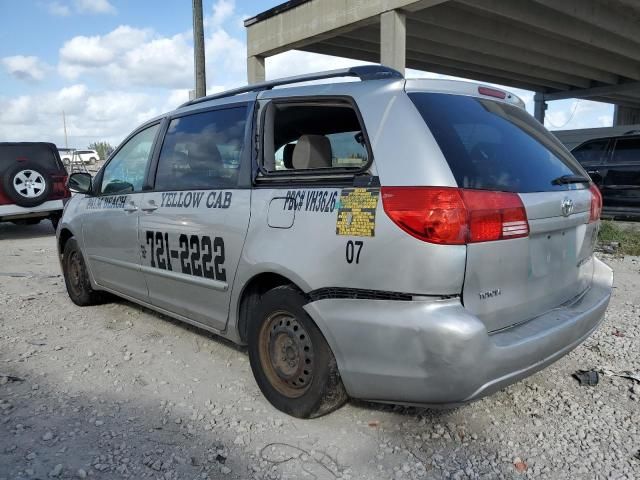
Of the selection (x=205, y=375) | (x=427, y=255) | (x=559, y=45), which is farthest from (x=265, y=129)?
(x=559, y=45)

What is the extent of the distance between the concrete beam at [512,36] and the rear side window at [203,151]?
9.06m

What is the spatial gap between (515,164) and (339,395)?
146 cm

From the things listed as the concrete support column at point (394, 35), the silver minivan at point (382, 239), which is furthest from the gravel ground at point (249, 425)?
the concrete support column at point (394, 35)

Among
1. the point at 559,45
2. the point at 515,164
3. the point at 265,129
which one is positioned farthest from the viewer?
the point at 559,45

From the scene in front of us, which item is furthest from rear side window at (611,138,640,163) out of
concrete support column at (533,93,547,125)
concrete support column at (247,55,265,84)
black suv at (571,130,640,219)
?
concrete support column at (533,93,547,125)

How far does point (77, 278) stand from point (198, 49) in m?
7.96

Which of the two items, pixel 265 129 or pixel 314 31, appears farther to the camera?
pixel 314 31

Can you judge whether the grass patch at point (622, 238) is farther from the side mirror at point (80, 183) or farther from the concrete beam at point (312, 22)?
the side mirror at point (80, 183)

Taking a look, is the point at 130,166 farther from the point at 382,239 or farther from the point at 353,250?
the point at 382,239

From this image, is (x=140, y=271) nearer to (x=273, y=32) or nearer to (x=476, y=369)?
(x=476, y=369)

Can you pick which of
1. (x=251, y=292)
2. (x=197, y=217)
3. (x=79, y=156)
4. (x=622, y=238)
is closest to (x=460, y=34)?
(x=622, y=238)

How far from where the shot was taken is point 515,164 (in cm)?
258

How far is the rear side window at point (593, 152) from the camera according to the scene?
9953 mm

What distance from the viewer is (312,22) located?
1167 centimetres
